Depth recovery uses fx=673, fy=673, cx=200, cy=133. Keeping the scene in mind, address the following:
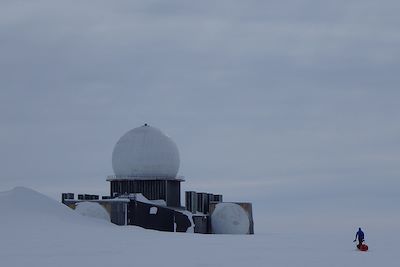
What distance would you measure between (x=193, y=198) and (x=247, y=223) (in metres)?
5.26

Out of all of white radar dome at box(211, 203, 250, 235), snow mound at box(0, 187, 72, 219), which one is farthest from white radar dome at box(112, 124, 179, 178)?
snow mound at box(0, 187, 72, 219)

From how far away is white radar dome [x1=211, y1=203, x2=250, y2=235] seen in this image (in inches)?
2323

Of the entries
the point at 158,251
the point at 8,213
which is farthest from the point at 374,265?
the point at 8,213

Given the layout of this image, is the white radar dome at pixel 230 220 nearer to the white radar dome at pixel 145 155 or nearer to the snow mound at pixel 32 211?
the white radar dome at pixel 145 155

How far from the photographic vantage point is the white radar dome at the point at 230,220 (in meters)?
59.0

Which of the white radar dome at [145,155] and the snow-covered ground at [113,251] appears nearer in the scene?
the snow-covered ground at [113,251]

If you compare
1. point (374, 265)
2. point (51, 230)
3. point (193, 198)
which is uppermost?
point (193, 198)

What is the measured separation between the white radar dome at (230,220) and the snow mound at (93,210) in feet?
35.8

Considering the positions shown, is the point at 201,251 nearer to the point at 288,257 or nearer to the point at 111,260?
the point at 288,257

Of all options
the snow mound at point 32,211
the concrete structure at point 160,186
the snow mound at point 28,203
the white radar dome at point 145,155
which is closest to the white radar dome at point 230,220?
the concrete structure at point 160,186

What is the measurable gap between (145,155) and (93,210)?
24.2 ft

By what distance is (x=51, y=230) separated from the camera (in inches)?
1492

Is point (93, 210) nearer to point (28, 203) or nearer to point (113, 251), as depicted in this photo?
point (28, 203)

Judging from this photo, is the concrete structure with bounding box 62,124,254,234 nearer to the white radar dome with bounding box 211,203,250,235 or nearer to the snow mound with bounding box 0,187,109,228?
the white radar dome with bounding box 211,203,250,235
